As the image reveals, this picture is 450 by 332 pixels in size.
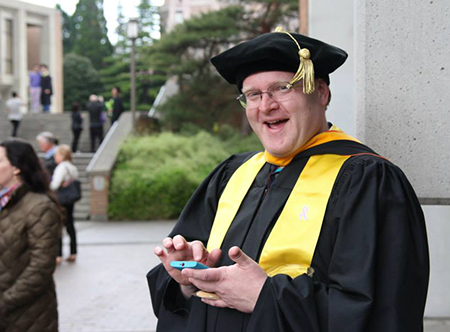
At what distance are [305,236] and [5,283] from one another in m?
2.35

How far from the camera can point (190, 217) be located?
2789 mm

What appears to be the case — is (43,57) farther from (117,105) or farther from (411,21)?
(411,21)

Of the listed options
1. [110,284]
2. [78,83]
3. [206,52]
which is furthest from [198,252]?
[78,83]

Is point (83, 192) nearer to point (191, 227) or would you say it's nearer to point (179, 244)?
point (191, 227)

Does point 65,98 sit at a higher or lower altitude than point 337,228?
higher

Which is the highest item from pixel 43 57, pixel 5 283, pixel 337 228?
pixel 43 57

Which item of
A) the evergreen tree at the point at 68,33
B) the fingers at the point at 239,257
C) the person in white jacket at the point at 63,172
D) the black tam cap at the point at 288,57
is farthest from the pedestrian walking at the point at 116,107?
the evergreen tree at the point at 68,33

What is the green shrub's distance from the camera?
600 inches

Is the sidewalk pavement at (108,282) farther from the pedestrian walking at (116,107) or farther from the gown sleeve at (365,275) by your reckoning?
the pedestrian walking at (116,107)

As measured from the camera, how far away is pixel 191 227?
2.76 metres

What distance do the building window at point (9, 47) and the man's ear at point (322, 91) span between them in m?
36.6

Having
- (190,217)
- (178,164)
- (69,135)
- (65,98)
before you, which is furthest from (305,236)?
(65,98)

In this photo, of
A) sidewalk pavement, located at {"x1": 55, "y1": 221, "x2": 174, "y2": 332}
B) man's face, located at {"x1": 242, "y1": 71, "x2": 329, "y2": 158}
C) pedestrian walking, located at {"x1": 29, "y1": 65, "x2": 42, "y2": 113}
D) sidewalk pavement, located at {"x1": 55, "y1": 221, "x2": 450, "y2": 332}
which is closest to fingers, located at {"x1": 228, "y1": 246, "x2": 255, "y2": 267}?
man's face, located at {"x1": 242, "y1": 71, "x2": 329, "y2": 158}

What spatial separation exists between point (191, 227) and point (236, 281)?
61 centimetres
